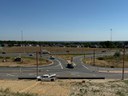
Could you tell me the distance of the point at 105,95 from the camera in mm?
28516

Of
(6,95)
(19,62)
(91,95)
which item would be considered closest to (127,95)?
(91,95)

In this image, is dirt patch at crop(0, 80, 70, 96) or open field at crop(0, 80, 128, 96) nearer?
open field at crop(0, 80, 128, 96)

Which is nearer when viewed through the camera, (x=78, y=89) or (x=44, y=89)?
(x=78, y=89)

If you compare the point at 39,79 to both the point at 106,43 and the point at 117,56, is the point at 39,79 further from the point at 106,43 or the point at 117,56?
the point at 106,43

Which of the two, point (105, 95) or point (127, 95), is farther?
point (105, 95)

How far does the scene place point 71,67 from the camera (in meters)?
70.6

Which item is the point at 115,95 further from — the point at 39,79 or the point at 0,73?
the point at 0,73

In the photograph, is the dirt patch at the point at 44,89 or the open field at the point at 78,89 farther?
the dirt patch at the point at 44,89

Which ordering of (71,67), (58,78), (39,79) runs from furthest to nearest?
(71,67) → (58,78) → (39,79)

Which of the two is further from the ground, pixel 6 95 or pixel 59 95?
pixel 6 95

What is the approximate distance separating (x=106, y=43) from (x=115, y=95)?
174 metres

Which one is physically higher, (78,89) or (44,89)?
(78,89)

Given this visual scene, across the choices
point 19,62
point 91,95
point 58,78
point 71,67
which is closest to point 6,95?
point 91,95

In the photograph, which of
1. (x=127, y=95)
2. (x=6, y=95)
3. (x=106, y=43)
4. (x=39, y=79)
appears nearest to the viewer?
(x=6, y=95)
